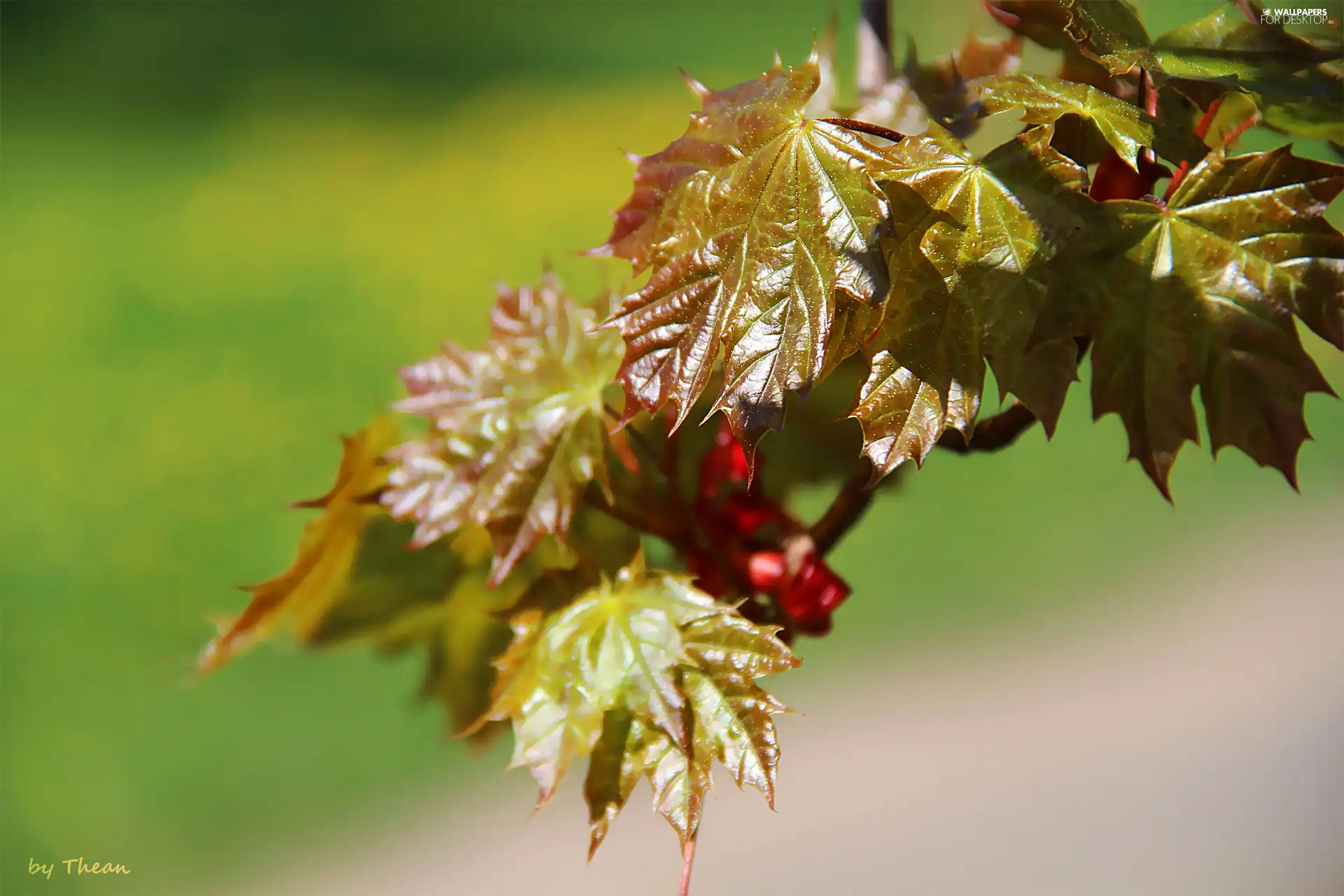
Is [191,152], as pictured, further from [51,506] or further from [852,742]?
[852,742]

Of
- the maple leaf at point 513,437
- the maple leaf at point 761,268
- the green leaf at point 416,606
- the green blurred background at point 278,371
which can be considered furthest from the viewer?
the green blurred background at point 278,371

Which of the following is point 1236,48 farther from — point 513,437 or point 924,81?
point 513,437

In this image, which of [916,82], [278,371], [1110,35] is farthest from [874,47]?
[278,371]

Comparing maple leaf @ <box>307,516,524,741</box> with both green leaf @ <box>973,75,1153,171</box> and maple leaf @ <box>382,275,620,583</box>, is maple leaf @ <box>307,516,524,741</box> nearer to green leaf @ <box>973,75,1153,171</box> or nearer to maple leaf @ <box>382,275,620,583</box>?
maple leaf @ <box>382,275,620,583</box>

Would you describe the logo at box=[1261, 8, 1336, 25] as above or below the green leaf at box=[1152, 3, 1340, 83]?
above

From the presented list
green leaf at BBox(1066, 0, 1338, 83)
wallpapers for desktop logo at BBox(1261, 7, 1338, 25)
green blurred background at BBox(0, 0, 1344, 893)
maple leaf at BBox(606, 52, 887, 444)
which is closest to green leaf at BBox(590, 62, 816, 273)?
maple leaf at BBox(606, 52, 887, 444)

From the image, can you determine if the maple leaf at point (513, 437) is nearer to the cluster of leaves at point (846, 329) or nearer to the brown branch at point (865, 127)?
the cluster of leaves at point (846, 329)

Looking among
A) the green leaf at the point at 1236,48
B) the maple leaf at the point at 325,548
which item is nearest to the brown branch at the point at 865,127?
the green leaf at the point at 1236,48

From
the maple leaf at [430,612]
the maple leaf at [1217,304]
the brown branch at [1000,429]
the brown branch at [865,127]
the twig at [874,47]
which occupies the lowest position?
the maple leaf at [430,612]
